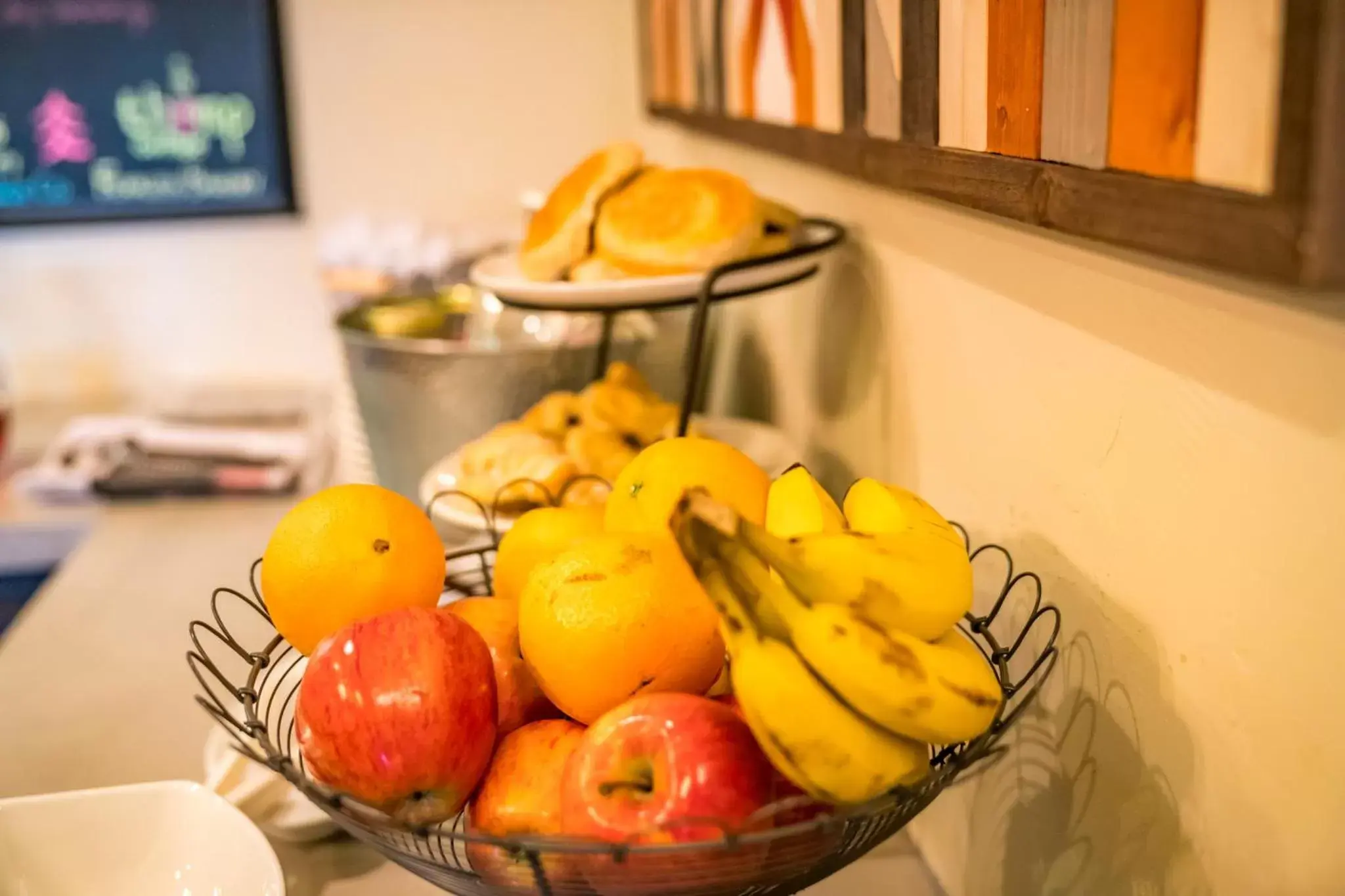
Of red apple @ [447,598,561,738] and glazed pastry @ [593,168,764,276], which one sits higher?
glazed pastry @ [593,168,764,276]

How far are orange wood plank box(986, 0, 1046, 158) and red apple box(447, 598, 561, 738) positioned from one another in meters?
0.32

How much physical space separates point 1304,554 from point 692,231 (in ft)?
1.51

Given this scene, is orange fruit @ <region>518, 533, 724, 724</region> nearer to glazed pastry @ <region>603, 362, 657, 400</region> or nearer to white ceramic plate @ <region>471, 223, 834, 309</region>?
white ceramic plate @ <region>471, 223, 834, 309</region>

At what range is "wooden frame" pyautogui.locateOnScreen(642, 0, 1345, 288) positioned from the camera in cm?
33

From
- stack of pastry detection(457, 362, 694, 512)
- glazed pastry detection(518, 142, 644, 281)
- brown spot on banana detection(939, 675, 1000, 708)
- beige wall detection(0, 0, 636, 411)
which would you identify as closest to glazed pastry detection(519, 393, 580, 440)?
stack of pastry detection(457, 362, 694, 512)

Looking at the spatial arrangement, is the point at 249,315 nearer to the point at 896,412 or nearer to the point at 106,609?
the point at 106,609

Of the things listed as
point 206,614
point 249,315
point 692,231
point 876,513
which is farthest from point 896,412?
point 249,315

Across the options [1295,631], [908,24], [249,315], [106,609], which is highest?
[908,24]

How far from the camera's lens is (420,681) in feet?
1.51

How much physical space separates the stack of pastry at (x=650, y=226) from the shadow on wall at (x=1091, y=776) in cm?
29

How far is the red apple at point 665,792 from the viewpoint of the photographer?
41cm

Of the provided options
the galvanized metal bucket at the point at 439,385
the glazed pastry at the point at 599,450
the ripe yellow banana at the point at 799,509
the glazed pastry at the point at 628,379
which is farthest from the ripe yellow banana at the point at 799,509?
the galvanized metal bucket at the point at 439,385

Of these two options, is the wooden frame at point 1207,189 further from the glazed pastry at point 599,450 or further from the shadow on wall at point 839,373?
the glazed pastry at point 599,450

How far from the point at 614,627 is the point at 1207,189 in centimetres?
27
